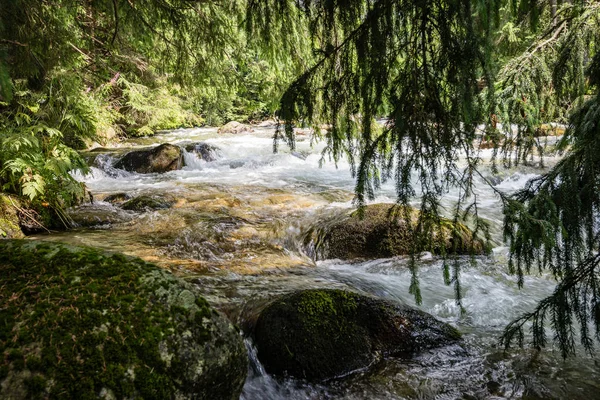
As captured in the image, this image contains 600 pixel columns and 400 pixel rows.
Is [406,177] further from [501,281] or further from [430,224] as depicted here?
[501,281]

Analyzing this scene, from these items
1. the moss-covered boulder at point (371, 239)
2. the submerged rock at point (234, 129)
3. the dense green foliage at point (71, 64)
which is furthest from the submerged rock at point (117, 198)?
the submerged rock at point (234, 129)

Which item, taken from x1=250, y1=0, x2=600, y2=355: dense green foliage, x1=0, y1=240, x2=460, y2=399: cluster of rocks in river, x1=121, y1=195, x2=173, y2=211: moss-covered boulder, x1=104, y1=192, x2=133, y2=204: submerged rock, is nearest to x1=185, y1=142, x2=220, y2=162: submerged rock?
x1=104, y1=192, x2=133, y2=204: submerged rock

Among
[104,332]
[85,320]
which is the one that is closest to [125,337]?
[104,332]

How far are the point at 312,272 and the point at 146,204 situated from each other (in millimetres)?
4199

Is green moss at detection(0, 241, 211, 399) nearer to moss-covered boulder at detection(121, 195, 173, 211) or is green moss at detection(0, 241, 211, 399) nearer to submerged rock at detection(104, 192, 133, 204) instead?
moss-covered boulder at detection(121, 195, 173, 211)

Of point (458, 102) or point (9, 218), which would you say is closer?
point (458, 102)

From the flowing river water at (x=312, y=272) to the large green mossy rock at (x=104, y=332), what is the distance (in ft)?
3.37

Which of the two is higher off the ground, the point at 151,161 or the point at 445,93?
the point at 445,93

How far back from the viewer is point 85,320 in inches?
70.5

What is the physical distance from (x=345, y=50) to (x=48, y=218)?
229 inches

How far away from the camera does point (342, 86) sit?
242 centimetres

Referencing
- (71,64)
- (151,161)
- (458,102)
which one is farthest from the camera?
(151,161)

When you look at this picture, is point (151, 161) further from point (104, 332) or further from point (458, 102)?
point (458, 102)

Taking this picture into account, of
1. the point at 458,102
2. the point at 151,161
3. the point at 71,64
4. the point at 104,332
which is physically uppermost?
the point at 71,64
